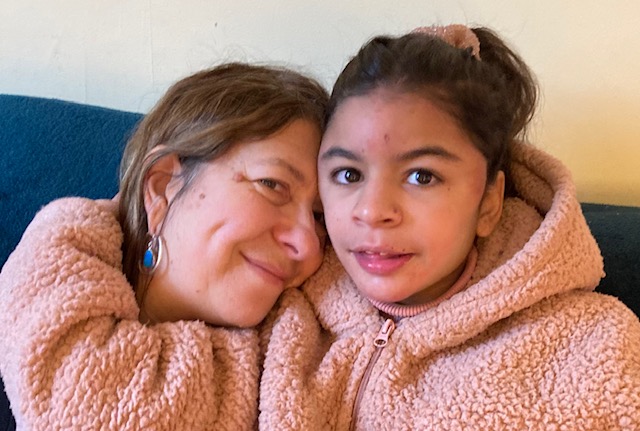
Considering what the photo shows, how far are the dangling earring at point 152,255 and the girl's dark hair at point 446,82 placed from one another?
1.10 ft

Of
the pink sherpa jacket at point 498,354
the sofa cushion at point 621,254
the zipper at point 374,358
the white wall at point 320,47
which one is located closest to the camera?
the pink sherpa jacket at point 498,354

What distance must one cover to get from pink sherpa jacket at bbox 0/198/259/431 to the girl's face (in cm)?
23

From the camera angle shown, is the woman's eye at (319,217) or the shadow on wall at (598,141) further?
the shadow on wall at (598,141)

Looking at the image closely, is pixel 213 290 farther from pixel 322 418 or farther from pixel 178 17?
pixel 178 17

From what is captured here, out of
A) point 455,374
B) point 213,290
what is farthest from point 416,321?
point 213,290

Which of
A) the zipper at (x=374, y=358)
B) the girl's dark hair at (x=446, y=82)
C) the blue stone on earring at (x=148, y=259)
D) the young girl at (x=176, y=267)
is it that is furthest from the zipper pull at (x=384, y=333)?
the blue stone on earring at (x=148, y=259)

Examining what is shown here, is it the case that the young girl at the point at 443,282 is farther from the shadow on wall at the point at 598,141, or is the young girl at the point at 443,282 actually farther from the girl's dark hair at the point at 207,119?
the shadow on wall at the point at 598,141

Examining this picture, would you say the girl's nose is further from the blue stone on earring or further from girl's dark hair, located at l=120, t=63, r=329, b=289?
the blue stone on earring

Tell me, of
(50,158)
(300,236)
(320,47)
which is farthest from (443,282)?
(50,158)

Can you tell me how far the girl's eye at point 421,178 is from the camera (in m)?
0.87

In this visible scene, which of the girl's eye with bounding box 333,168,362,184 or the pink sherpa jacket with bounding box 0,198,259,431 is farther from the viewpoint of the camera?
the girl's eye with bounding box 333,168,362,184

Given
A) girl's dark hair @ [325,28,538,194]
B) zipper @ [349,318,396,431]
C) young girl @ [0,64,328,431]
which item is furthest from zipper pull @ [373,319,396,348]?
girl's dark hair @ [325,28,538,194]

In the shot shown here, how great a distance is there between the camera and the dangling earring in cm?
98

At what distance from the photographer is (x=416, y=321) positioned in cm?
91
